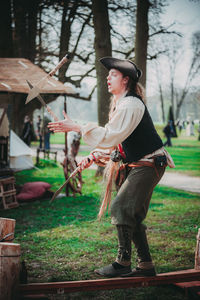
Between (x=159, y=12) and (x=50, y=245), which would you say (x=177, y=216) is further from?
(x=159, y=12)

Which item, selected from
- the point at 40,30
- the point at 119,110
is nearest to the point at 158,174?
the point at 119,110

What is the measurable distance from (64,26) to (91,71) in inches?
94.5

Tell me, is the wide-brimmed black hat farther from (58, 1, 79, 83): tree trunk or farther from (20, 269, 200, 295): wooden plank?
(58, 1, 79, 83): tree trunk

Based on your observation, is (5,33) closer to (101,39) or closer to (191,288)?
(101,39)

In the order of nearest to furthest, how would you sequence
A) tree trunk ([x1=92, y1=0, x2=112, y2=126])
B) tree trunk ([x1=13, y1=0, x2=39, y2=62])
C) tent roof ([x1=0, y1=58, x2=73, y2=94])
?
tent roof ([x1=0, y1=58, x2=73, y2=94]) < tree trunk ([x1=92, y1=0, x2=112, y2=126]) < tree trunk ([x1=13, y1=0, x2=39, y2=62])

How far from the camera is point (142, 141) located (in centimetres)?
275

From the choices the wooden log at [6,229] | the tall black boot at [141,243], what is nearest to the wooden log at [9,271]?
the wooden log at [6,229]

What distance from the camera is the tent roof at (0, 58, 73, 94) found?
23.0ft

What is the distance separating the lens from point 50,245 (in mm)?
4297

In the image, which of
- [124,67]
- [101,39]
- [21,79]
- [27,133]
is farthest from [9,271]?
[27,133]

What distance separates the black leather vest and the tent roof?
4195 mm

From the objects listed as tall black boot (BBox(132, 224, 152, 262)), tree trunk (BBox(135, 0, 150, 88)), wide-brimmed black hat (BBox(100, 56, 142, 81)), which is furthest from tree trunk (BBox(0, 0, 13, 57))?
tall black boot (BBox(132, 224, 152, 262))

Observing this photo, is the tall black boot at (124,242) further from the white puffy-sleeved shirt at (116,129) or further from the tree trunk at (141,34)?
the tree trunk at (141,34)

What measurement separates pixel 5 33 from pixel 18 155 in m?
5.18
